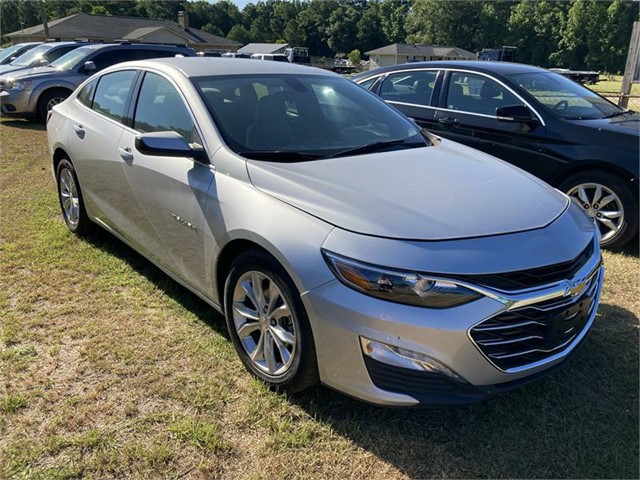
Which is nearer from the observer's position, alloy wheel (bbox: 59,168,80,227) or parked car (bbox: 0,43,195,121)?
alloy wheel (bbox: 59,168,80,227)

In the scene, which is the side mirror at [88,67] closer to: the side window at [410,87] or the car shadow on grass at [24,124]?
the car shadow on grass at [24,124]

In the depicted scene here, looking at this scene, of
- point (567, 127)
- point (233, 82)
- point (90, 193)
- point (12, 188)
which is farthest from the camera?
point (12, 188)

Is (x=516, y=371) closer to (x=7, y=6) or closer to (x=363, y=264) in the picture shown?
(x=363, y=264)

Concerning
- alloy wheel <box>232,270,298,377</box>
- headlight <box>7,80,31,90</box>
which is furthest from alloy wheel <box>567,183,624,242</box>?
headlight <box>7,80,31,90</box>

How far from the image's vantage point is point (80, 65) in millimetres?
11172

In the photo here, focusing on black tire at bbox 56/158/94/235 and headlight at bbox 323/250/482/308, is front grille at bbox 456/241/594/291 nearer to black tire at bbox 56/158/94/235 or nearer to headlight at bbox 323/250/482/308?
headlight at bbox 323/250/482/308

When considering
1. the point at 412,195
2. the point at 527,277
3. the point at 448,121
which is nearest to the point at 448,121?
the point at 448,121

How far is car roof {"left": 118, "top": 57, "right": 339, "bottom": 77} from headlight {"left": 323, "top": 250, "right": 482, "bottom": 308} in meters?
1.91

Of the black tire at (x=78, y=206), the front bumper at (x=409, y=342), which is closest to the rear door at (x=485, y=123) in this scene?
the front bumper at (x=409, y=342)

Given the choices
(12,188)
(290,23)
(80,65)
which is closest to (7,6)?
(290,23)

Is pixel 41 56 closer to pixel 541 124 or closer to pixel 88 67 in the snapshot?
pixel 88 67

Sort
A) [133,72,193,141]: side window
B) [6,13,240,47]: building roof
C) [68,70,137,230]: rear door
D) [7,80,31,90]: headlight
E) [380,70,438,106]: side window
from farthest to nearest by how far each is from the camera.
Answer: [6,13,240,47]: building roof < [7,80,31,90]: headlight < [380,70,438,106]: side window < [68,70,137,230]: rear door < [133,72,193,141]: side window

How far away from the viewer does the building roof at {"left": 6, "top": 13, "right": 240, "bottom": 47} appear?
48.1m

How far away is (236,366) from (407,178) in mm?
1410
